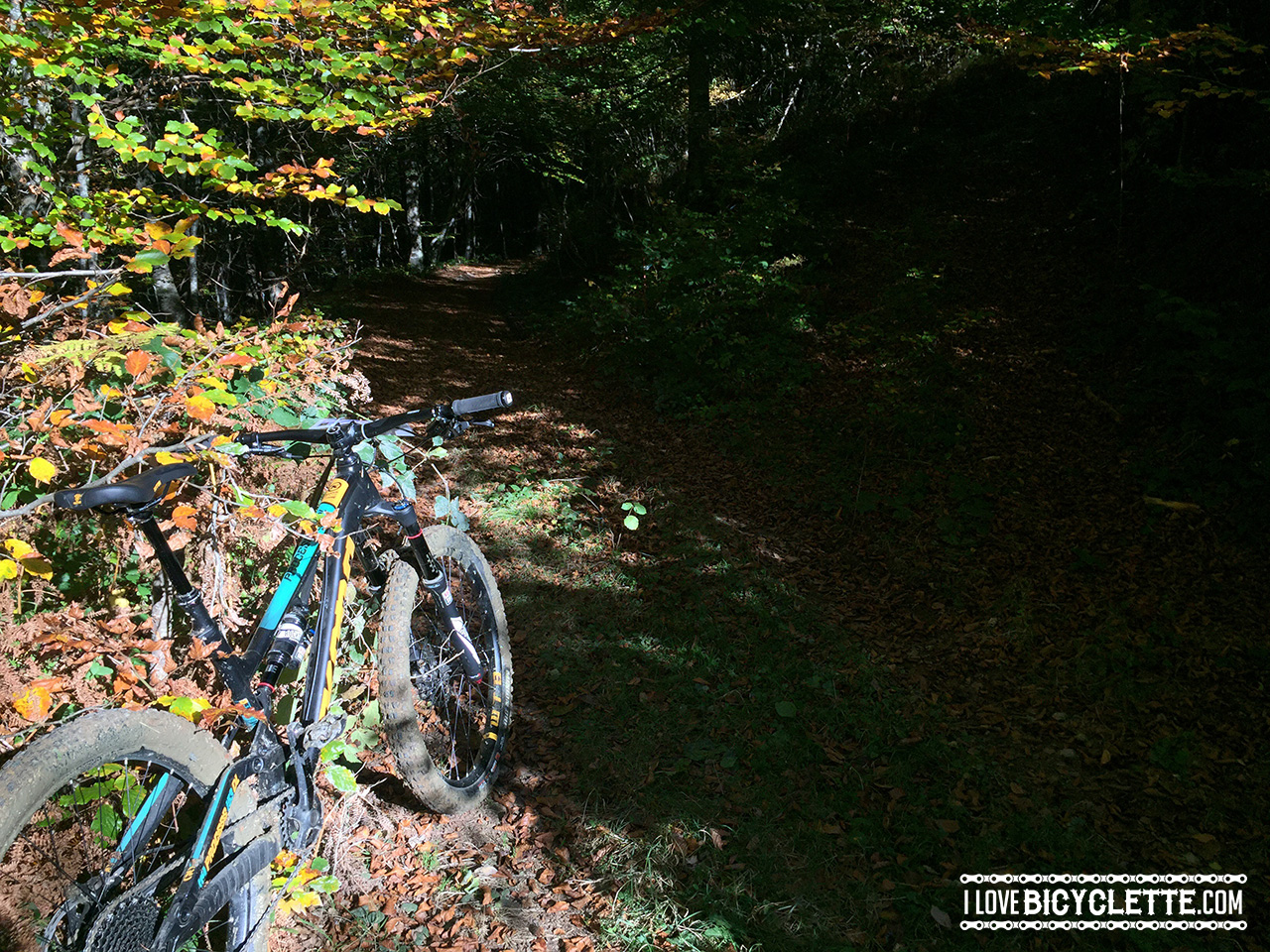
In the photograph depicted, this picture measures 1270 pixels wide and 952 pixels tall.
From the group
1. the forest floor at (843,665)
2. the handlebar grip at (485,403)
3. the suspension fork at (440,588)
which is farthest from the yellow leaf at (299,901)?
the handlebar grip at (485,403)

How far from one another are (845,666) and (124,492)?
3.94m

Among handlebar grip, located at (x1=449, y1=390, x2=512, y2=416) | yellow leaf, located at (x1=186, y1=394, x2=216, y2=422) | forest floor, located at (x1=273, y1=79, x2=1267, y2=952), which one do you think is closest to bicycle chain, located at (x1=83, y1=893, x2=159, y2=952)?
forest floor, located at (x1=273, y1=79, x2=1267, y2=952)

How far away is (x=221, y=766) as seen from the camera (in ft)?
6.79

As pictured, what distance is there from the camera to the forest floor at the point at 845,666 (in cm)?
297

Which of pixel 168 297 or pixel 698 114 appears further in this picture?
pixel 698 114

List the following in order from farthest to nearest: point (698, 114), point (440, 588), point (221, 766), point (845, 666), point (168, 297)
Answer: point (698, 114), point (168, 297), point (845, 666), point (440, 588), point (221, 766)

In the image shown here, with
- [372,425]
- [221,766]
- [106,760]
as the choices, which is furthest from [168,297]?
[106,760]

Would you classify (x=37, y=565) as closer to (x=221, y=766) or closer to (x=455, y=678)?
(x=221, y=766)

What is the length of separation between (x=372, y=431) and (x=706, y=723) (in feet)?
8.28

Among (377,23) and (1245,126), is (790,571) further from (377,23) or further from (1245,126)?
(1245,126)

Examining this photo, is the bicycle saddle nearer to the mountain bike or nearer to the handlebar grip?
the mountain bike

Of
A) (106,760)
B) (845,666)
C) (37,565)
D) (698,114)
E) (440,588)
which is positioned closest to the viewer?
(106,760)

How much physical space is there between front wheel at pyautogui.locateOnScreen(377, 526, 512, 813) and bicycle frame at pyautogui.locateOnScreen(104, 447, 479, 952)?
28cm

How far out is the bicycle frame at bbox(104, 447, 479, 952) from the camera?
1.90 m
